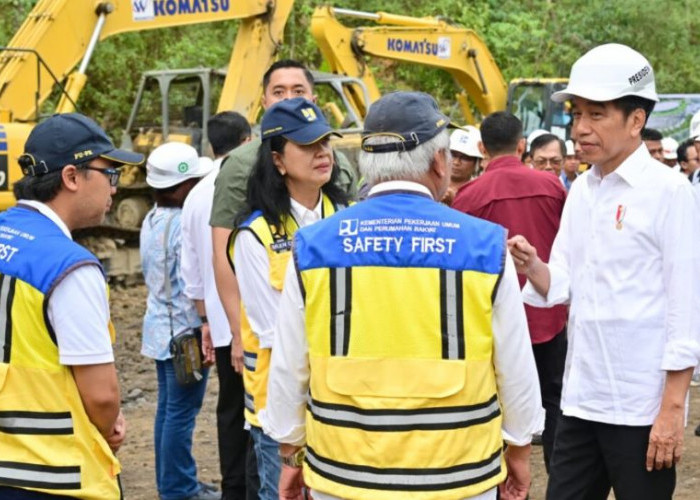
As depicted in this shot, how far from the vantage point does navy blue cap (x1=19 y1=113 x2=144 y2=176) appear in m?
3.69

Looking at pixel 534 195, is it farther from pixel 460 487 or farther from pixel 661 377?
pixel 460 487

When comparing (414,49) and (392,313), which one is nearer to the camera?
(392,313)

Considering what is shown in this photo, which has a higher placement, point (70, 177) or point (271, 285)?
point (70, 177)

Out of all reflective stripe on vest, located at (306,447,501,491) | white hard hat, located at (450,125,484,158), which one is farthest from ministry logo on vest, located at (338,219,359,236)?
white hard hat, located at (450,125,484,158)

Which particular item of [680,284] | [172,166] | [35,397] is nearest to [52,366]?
[35,397]

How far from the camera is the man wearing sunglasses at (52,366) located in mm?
3467

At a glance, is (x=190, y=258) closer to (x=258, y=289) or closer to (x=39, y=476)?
(x=258, y=289)

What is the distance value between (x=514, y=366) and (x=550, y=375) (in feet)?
11.6

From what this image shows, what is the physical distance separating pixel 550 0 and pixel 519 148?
2286 cm

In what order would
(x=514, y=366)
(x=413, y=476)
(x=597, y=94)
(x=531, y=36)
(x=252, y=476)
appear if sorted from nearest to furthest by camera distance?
(x=413, y=476) → (x=514, y=366) → (x=597, y=94) → (x=252, y=476) → (x=531, y=36)

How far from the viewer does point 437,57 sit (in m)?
19.5

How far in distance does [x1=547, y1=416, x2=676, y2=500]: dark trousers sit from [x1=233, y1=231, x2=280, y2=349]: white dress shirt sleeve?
1.12m

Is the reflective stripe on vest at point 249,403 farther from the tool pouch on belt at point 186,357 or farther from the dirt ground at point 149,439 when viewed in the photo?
the dirt ground at point 149,439

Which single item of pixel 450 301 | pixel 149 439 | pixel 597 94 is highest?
pixel 597 94
